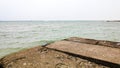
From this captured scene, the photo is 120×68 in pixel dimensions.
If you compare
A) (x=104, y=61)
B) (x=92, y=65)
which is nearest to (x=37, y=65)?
(x=92, y=65)

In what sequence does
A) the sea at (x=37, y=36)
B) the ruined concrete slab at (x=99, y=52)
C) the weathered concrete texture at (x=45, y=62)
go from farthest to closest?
the sea at (x=37, y=36), the ruined concrete slab at (x=99, y=52), the weathered concrete texture at (x=45, y=62)

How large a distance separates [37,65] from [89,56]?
0.65 m

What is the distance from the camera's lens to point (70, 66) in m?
1.45

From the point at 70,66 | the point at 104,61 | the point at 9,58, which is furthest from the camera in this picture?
the point at 9,58

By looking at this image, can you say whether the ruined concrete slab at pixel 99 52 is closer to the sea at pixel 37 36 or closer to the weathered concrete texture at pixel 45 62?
the weathered concrete texture at pixel 45 62

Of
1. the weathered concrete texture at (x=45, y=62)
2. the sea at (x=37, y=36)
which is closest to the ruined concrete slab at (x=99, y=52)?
the weathered concrete texture at (x=45, y=62)

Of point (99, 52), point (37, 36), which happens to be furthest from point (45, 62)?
point (37, 36)

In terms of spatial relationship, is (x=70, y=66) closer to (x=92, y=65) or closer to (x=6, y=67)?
(x=92, y=65)

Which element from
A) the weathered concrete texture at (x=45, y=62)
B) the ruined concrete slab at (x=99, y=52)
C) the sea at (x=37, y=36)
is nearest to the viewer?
the weathered concrete texture at (x=45, y=62)

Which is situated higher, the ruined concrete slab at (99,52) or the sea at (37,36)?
the ruined concrete slab at (99,52)

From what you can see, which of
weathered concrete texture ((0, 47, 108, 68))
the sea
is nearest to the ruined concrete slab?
weathered concrete texture ((0, 47, 108, 68))

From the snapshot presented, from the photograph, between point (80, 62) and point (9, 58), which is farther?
point (9, 58)

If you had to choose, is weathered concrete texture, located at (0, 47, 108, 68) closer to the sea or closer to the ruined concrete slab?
the ruined concrete slab

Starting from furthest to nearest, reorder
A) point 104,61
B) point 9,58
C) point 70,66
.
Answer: point 9,58
point 104,61
point 70,66
